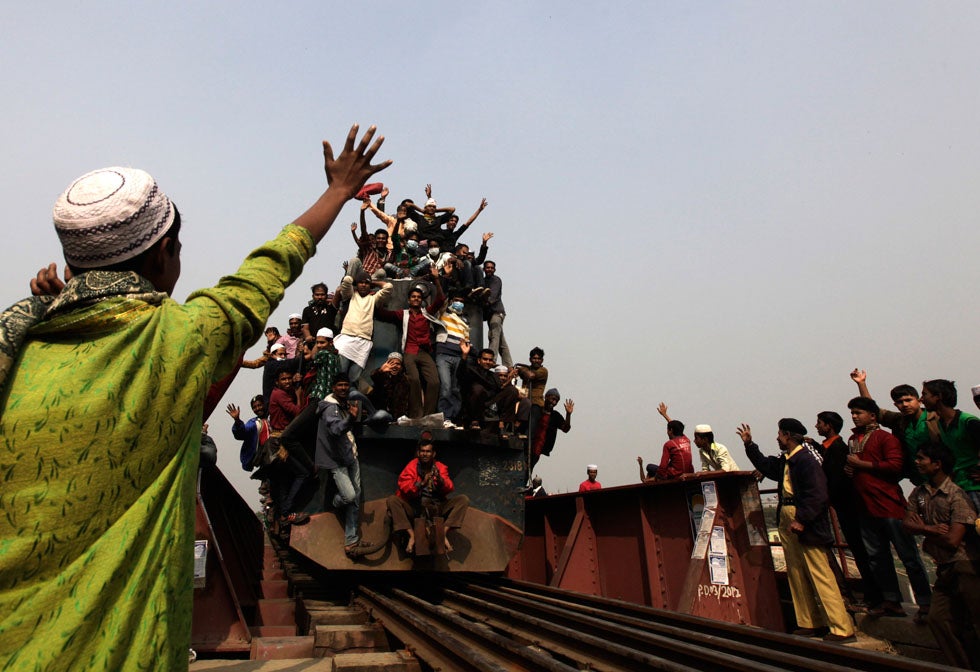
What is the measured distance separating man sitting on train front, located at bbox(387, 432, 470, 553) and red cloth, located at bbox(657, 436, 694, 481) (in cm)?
332

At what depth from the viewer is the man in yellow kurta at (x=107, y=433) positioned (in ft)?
3.31

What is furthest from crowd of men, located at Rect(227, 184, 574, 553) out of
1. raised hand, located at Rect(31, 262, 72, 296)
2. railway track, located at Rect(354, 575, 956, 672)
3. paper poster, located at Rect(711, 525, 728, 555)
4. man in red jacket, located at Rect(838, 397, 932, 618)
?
raised hand, located at Rect(31, 262, 72, 296)

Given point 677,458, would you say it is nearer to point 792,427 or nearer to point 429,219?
point 792,427

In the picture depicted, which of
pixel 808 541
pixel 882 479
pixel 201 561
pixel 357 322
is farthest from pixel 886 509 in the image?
pixel 357 322

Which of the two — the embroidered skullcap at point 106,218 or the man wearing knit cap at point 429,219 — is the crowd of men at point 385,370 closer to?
the man wearing knit cap at point 429,219

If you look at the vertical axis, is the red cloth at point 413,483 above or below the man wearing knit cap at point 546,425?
below

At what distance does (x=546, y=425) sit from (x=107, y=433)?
9832mm

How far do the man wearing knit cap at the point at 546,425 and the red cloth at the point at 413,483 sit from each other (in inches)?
151

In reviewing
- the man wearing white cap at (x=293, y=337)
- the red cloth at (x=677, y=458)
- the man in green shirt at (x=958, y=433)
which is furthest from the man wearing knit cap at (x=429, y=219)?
the man in green shirt at (x=958, y=433)

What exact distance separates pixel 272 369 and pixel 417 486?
3743 mm

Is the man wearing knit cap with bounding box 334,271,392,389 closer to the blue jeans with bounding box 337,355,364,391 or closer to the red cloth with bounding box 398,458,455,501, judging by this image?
the blue jeans with bounding box 337,355,364,391

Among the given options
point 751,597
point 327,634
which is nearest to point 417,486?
point 327,634

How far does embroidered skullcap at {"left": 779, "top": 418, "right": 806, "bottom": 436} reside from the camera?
633 centimetres

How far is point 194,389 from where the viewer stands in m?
1.18
